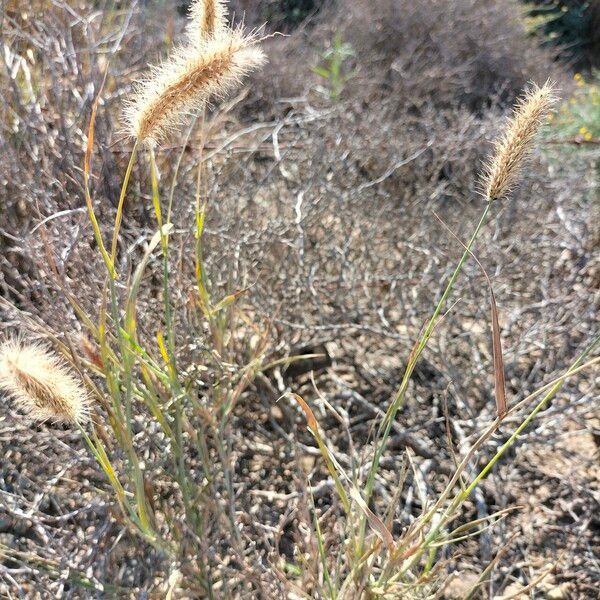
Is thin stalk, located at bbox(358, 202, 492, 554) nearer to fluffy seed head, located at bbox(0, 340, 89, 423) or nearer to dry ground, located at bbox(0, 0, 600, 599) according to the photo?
dry ground, located at bbox(0, 0, 600, 599)

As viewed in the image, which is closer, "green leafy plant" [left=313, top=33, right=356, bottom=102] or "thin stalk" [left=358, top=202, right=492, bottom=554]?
"thin stalk" [left=358, top=202, right=492, bottom=554]

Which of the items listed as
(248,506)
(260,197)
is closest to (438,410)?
(248,506)

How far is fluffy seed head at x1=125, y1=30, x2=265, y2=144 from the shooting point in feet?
3.79

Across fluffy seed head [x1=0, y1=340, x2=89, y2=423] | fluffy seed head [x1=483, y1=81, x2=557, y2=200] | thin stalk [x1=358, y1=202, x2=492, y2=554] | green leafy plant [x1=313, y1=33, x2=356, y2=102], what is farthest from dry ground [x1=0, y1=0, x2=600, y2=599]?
green leafy plant [x1=313, y1=33, x2=356, y2=102]

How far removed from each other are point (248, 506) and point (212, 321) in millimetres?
667

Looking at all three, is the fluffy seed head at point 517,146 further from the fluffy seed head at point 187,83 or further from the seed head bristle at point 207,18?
the seed head bristle at point 207,18

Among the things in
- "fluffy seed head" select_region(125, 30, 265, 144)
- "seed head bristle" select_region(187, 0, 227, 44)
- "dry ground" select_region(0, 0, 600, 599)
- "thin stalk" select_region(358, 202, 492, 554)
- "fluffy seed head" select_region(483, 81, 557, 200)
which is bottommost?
"dry ground" select_region(0, 0, 600, 599)

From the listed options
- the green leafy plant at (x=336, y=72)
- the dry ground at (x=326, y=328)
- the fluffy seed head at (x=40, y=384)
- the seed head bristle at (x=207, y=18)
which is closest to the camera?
the fluffy seed head at (x=40, y=384)

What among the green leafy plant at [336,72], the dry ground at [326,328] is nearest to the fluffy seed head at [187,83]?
the dry ground at [326,328]

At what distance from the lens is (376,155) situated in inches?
131

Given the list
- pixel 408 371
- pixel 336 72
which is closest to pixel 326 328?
pixel 408 371

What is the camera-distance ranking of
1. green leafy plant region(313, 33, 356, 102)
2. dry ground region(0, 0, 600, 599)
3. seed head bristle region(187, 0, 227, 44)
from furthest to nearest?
1. green leafy plant region(313, 33, 356, 102)
2. dry ground region(0, 0, 600, 599)
3. seed head bristle region(187, 0, 227, 44)

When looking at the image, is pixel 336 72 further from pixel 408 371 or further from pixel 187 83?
pixel 408 371

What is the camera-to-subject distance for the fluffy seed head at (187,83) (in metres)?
1.15
